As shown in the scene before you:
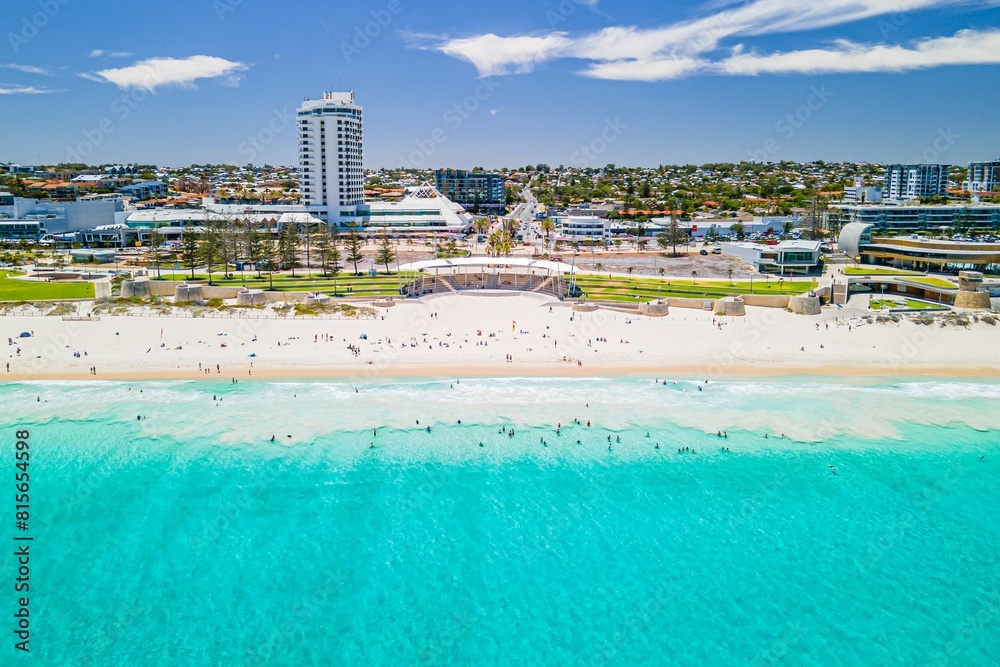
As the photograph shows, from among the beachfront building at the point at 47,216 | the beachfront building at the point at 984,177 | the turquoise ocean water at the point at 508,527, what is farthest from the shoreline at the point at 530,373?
the beachfront building at the point at 984,177

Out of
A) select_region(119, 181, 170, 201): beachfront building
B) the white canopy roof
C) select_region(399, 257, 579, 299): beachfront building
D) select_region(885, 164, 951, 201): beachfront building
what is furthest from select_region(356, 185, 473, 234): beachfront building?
select_region(885, 164, 951, 201): beachfront building

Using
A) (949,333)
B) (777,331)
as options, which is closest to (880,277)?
(949,333)

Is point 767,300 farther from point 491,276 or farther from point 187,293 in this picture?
point 187,293

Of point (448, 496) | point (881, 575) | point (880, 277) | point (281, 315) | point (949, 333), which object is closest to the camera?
point (881, 575)

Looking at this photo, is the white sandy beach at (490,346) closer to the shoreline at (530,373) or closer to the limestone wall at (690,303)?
the shoreline at (530,373)

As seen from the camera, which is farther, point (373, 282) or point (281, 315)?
point (373, 282)

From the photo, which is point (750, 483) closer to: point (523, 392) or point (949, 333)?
point (523, 392)

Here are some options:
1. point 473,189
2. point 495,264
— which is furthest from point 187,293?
point 473,189
